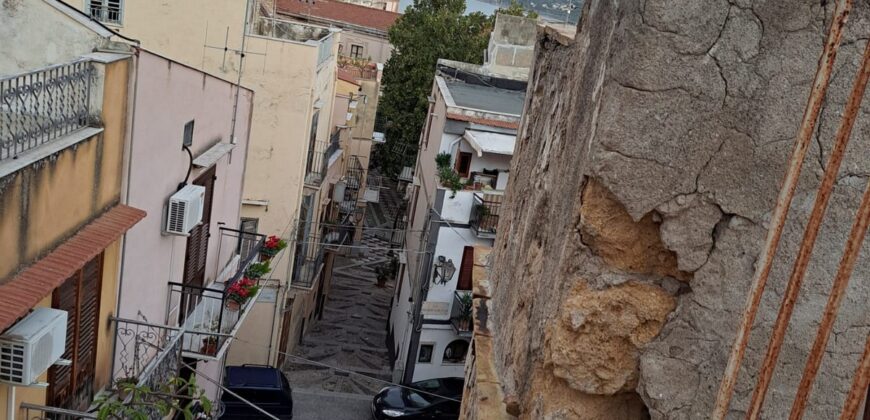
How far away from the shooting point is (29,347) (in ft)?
22.0

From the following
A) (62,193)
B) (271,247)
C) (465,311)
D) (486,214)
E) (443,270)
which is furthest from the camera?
(465,311)

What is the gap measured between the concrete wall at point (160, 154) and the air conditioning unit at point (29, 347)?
8.00 ft

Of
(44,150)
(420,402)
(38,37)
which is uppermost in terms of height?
(38,37)

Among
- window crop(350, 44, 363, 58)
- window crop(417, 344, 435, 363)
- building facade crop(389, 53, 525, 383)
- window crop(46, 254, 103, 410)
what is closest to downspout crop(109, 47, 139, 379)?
window crop(46, 254, 103, 410)

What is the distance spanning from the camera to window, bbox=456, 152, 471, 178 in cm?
2205

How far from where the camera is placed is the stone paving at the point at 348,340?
22.7 metres

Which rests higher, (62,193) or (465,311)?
(62,193)

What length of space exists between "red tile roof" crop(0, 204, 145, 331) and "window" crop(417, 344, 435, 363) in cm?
1399

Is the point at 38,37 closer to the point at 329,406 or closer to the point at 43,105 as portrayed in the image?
the point at 43,105

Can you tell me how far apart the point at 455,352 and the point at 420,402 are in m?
3.11

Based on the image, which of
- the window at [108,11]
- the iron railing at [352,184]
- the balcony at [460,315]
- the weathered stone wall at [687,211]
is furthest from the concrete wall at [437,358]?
the weathered stone wall at [687,211]

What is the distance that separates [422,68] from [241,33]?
18.9m

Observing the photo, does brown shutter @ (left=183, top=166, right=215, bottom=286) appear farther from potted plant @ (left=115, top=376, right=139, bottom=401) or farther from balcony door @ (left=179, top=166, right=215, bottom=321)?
potted plant @ (left=115, top=376, right=139, bottom=401)

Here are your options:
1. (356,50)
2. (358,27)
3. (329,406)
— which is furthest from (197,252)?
(358,27)
